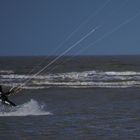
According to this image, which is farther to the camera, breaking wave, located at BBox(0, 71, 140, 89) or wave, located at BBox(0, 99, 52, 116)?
breaking wave, located at BBox(0, 71, 140, 89)

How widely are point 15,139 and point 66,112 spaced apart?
687 centimetres

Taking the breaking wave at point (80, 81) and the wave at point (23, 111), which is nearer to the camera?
the wave at point (23, 111)

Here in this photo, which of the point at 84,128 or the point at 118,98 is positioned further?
Answer: the point at 118,98

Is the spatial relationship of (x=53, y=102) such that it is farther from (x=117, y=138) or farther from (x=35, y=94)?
(x=117, y=138)

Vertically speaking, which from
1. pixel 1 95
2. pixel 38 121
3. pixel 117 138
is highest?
pixel 1 95

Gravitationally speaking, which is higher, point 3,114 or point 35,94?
point 35,94

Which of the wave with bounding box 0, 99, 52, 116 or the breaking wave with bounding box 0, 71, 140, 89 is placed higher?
the breaking wave with bounding box 0, 71, 140, 89

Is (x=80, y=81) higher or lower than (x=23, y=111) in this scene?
higher

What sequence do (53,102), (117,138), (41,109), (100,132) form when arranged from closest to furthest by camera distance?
(117,138), (100,132), (41,109), (53,102)

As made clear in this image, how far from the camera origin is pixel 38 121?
21.0 metres

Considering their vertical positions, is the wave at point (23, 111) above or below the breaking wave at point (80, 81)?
below

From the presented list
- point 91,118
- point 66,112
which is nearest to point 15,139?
point 91,118

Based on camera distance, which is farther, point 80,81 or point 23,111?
point 80,81

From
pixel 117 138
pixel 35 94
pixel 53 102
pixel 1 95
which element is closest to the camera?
pixel 117 138
